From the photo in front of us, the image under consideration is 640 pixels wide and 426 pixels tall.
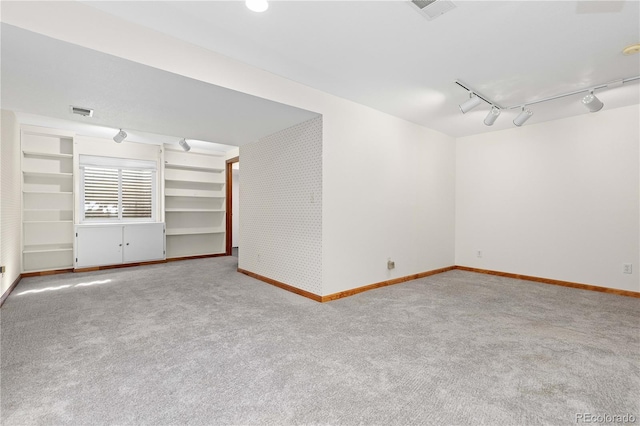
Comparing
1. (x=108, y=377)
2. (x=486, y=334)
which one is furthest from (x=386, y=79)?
(x=108, y=377)

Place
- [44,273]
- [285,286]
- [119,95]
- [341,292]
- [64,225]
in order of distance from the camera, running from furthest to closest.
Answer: [64,225]
[44,273]
[285,286]
[341,292]
[119,95]

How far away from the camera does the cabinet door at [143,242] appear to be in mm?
5523

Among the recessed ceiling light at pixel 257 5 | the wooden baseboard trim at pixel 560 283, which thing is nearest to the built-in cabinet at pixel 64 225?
the recessed ceiling light at pixel 257 5

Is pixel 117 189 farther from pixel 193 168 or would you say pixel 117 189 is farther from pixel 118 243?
pixel 193 168

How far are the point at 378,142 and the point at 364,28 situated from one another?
200 cm

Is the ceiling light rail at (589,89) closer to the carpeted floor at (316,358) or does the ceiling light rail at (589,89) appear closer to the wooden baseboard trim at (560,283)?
the carpeted floor at (316,358)

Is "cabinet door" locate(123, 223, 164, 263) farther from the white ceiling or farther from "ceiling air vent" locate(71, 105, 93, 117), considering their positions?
"ceiling air vent" locate(71, 105, 93, 117)

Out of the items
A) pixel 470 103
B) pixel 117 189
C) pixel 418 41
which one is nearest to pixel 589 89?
pixel 470 103

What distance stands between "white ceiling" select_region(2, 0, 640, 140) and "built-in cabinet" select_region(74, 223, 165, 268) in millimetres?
2353

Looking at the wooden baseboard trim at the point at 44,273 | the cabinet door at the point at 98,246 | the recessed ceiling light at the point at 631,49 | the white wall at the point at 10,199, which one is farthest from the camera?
the cabinet door at the point at 98,246

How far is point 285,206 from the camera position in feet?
13.7

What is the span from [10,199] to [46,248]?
1440 mm

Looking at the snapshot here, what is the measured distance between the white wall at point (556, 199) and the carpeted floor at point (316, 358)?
672mm

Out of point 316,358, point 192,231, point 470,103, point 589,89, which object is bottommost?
point 316,358
